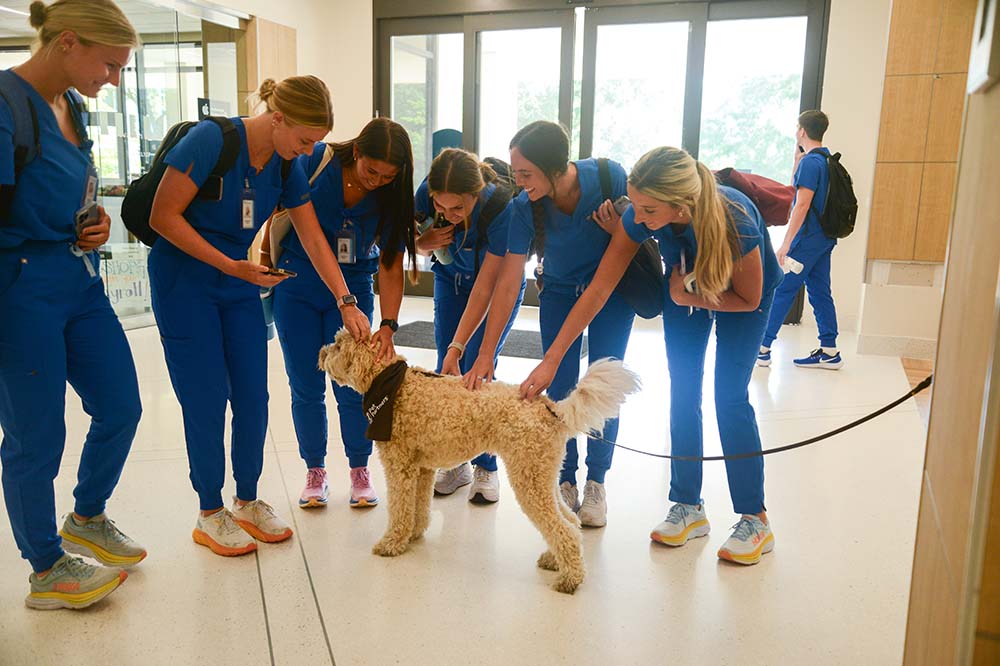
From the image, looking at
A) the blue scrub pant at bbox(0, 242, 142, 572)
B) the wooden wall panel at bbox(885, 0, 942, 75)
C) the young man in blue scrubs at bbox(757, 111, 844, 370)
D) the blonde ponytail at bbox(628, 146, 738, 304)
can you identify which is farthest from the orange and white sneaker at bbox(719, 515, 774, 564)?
the wooden wall panel at bbox(885, 0, 942, 75)

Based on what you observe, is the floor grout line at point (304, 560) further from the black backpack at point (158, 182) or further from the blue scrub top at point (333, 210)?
the black backpack at point (158, 182)

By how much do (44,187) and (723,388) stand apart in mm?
2090

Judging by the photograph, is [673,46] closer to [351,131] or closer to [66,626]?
[351,131]

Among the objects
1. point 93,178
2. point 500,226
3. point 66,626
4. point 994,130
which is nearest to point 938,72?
point 500,226

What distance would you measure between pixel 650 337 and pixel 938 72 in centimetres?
296

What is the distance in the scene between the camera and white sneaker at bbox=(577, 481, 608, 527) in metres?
2.85

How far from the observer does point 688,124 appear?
7.35m

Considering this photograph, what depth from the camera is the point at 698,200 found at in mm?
2273

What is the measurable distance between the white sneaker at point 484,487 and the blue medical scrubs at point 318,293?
58cm

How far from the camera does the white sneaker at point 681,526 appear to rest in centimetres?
270

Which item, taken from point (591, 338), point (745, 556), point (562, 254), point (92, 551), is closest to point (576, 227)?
point (562, 254)

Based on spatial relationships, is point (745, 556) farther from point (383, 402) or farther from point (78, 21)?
point (78, 21)

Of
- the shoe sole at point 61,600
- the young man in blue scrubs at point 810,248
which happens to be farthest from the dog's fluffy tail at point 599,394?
the young man in blue scrubs at point 810,248

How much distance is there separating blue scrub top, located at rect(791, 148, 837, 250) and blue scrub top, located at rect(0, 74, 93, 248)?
4.45 m
